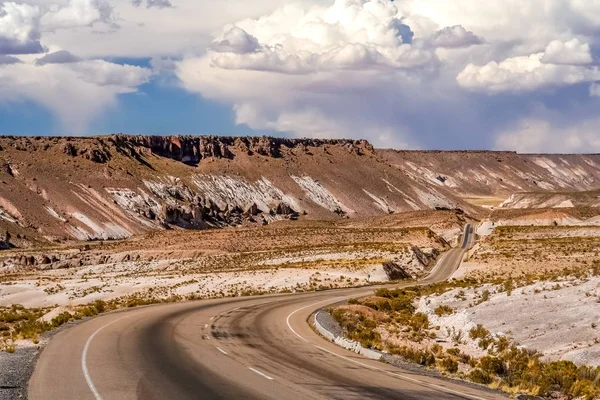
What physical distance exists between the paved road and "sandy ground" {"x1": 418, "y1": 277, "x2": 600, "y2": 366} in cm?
526

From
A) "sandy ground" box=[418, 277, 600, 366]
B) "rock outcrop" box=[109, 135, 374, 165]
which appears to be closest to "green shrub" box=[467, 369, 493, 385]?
"sandy ground" box=[418, 277, 600, 366]

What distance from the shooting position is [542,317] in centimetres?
2672

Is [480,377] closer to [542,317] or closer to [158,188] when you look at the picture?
[542,317]

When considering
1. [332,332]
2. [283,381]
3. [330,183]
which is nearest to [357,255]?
[332,332]

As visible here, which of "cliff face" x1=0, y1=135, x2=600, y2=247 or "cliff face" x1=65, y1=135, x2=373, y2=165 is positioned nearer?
"cliff face" x1=0, y1=135, x2=600, y2=247

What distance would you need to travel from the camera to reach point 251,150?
7643 inches

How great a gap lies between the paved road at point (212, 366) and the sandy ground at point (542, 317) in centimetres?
526

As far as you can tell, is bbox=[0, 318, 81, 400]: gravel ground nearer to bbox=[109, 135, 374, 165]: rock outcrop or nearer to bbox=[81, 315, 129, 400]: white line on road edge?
Result: bbox=[81, 315, 129, 400]: white line on road edge

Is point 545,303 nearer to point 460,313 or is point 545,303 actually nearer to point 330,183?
point 460,313

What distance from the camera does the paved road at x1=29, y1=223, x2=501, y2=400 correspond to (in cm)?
1638

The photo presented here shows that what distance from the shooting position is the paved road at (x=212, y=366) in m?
16.4

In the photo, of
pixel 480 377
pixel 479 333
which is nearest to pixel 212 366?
pixel 480 377

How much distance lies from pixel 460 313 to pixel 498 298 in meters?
2.74

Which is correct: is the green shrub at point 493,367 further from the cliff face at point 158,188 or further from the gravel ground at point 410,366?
the cliff face at point 158,188
